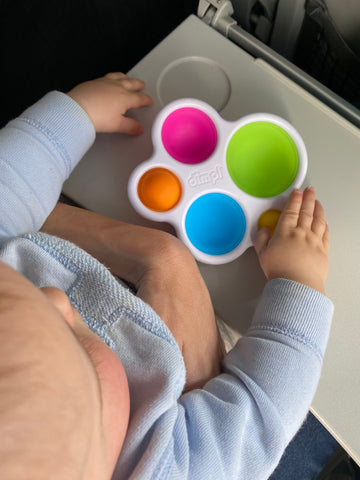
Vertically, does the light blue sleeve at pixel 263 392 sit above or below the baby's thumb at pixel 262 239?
below

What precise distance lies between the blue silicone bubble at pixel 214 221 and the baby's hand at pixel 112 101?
13 centimetres

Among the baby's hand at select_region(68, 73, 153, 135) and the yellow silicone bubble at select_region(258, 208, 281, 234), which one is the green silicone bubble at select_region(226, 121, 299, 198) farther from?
the baby's hand at select_region(68, 73, 153, 135)

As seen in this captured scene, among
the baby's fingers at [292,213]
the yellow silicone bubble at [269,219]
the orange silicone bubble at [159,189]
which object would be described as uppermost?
the baby's fingers at [292,213]

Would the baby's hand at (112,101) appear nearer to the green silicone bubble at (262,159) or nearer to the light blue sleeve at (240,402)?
the green silicone bubble at (262,159)

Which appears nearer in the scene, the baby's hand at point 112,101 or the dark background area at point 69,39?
the baby's hand at point 112,101

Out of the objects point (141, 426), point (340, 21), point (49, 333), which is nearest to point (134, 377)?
point (141, 426)

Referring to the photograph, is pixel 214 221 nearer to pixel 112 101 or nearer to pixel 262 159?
pixel 262 159

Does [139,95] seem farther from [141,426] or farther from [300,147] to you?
[141,426]

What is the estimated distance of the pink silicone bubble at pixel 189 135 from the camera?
512 millimetres

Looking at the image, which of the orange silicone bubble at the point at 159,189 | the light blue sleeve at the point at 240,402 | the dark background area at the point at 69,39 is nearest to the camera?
the light blue sleeve at the point at 240,402

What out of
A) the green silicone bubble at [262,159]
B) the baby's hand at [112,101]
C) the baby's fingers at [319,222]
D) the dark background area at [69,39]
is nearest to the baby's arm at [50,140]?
the baby's hand at [112,101]

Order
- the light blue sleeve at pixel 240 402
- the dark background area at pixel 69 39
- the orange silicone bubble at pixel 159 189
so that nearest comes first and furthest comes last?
the light blue sleeve at pixel 240 402 < the orange silicone bubble at pixel 159 189 < the dark background area at pixel 69 39

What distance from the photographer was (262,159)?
50cm

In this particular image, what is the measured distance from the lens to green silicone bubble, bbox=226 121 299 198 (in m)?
0.50
